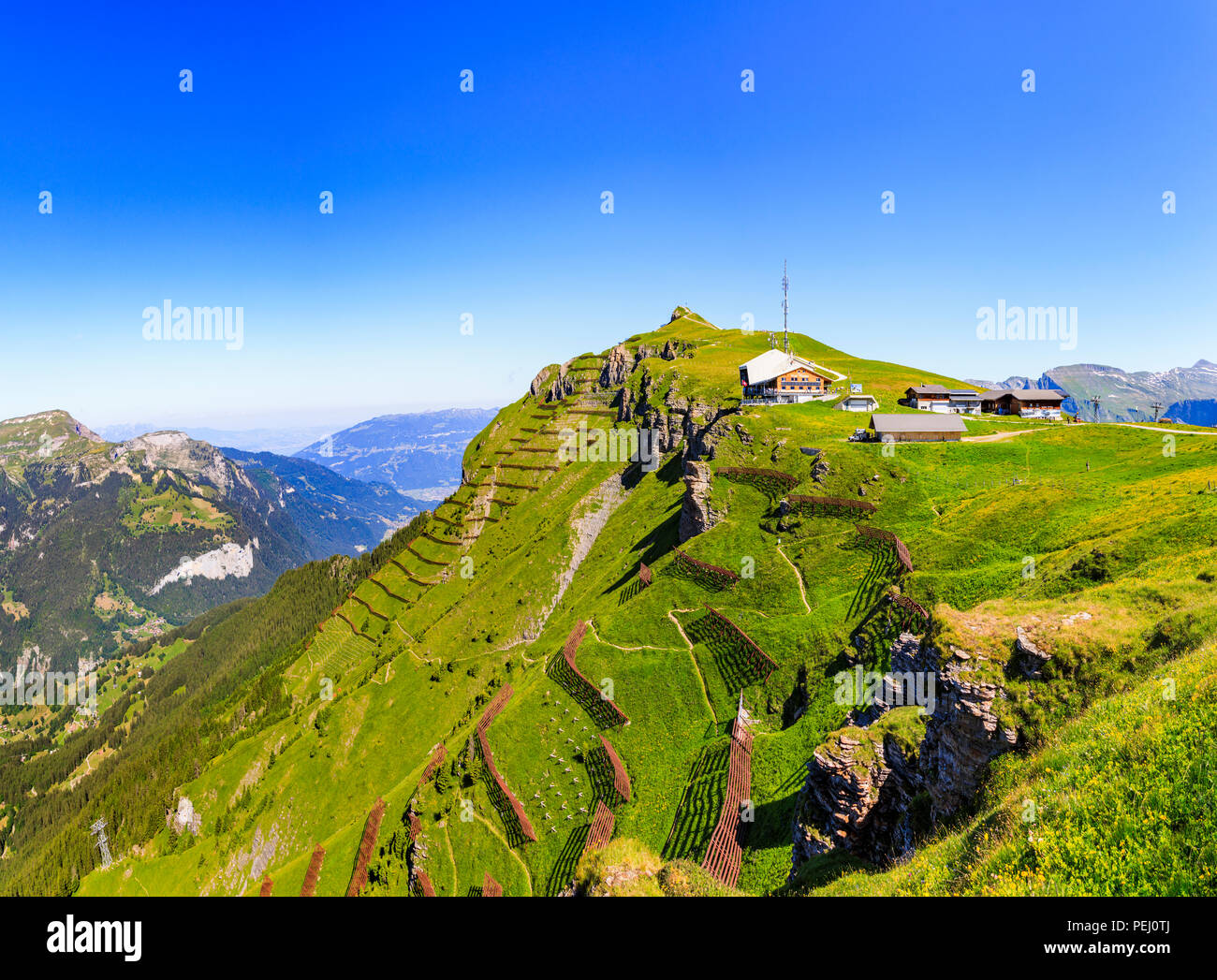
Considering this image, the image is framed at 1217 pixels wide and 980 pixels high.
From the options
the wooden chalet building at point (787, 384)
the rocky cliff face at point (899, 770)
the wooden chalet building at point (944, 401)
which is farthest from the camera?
the wooden chalet building at point (787, 384)

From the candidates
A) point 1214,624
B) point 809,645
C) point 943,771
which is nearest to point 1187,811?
point 943,771

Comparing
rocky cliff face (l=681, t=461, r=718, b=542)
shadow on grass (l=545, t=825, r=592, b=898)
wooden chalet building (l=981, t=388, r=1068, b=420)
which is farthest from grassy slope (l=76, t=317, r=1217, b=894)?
wooden chalet building (l=981, t=388, r=1068, b=420)

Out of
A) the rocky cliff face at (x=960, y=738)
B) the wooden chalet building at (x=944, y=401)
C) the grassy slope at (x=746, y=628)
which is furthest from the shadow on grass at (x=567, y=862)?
the wooden chalet building at (x=944, y=401)

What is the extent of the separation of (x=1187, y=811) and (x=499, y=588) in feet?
363

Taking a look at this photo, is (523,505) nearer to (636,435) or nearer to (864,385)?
(636,435)

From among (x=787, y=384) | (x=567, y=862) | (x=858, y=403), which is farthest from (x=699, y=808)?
(x=787, y=384)

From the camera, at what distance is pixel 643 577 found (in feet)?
208

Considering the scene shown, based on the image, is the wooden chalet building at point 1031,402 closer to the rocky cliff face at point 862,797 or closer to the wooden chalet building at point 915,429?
the wooden chalet building at point 915,429

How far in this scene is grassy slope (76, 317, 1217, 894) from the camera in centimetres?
2477

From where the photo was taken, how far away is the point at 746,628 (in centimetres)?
4222

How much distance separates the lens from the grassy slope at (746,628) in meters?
24.8

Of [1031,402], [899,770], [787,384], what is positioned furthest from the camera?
[787,384]

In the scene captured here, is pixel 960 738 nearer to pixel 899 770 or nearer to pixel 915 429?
pixel 899 770
